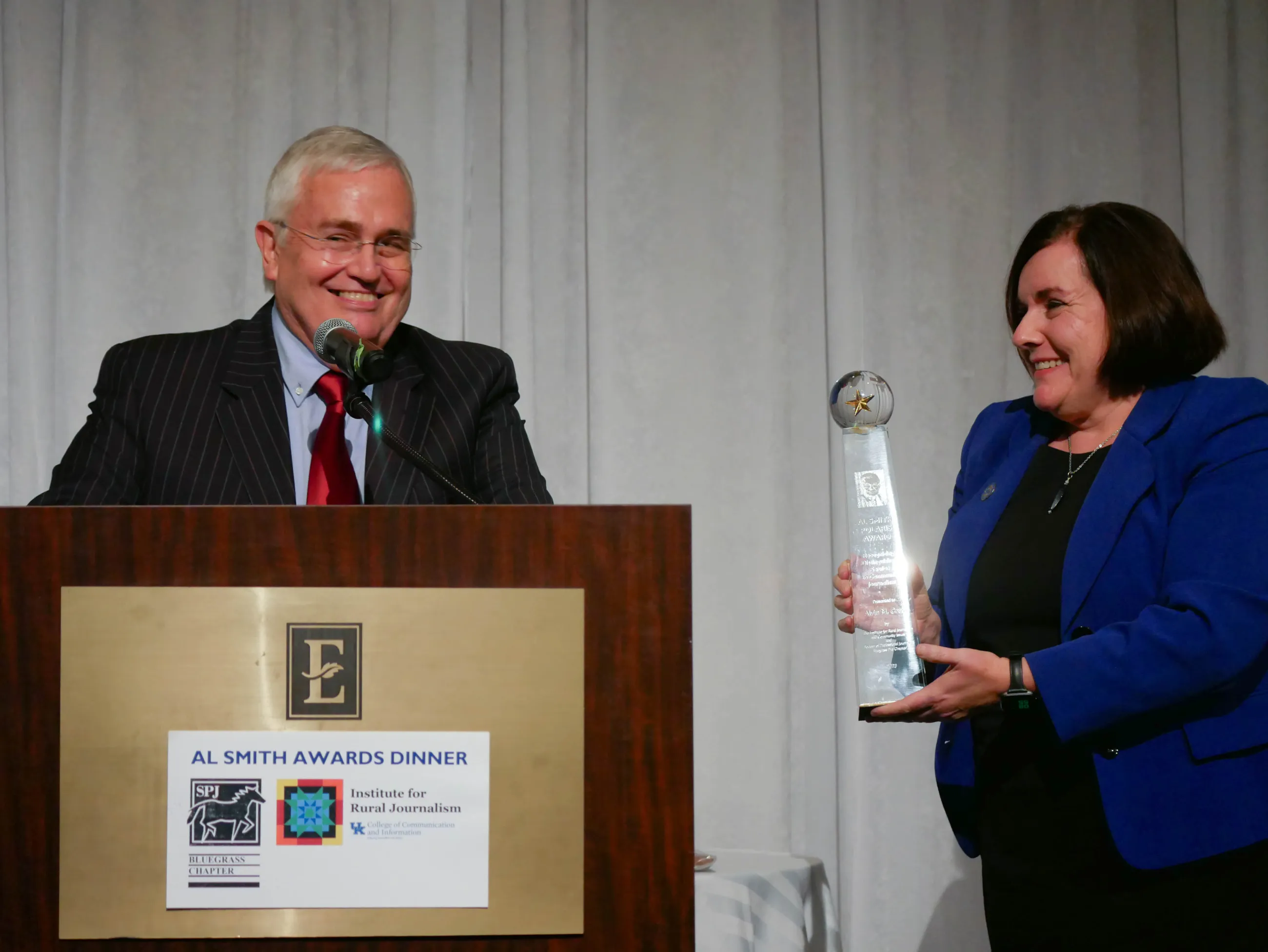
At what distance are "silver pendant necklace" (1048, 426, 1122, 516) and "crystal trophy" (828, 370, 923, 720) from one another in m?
0.35

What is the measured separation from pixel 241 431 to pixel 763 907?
1.45m

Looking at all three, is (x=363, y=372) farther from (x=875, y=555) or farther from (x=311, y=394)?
(x=875, y=555)

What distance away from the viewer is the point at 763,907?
7.64 feet

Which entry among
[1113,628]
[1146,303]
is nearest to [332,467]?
[1113,628]

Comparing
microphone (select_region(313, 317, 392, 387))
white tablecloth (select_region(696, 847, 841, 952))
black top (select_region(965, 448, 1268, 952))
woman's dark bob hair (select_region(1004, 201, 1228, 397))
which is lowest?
white tablecloth (select_region(696, 847, 841, 952))

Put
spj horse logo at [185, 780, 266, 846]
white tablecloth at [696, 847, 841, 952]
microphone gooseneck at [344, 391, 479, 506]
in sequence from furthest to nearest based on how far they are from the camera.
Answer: white tablecloth at [696, 847, 841, 952] < microphone gooseneck at [344, 391, 479, 506] < spj horse logo at [185, 780, 266, 846]

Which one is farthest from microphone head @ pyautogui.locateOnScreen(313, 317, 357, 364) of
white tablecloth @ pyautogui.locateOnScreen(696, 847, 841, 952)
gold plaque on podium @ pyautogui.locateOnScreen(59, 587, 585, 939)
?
white tablecloth @ pyautogui.locateOnScreen(696, 847, 841, 952)

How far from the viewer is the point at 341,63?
3.25 meters

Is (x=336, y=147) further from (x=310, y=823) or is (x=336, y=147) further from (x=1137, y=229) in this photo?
(x=1137, y=229)

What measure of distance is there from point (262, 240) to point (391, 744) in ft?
3.47

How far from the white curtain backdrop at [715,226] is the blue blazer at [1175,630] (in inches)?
→ 63.9

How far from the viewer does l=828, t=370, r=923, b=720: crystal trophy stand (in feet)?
4.82

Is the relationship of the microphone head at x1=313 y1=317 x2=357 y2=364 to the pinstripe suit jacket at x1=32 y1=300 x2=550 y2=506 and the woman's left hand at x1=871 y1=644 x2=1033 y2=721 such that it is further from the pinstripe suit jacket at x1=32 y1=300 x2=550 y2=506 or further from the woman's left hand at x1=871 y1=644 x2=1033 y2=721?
the woman's left hand at x1=871 y1=644 x2=1033 y2=721

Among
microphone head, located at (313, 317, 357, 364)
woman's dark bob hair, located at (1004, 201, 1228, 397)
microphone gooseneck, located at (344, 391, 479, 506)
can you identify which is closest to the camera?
microphone gooseneck, located at (344, 391, 479, 506)
